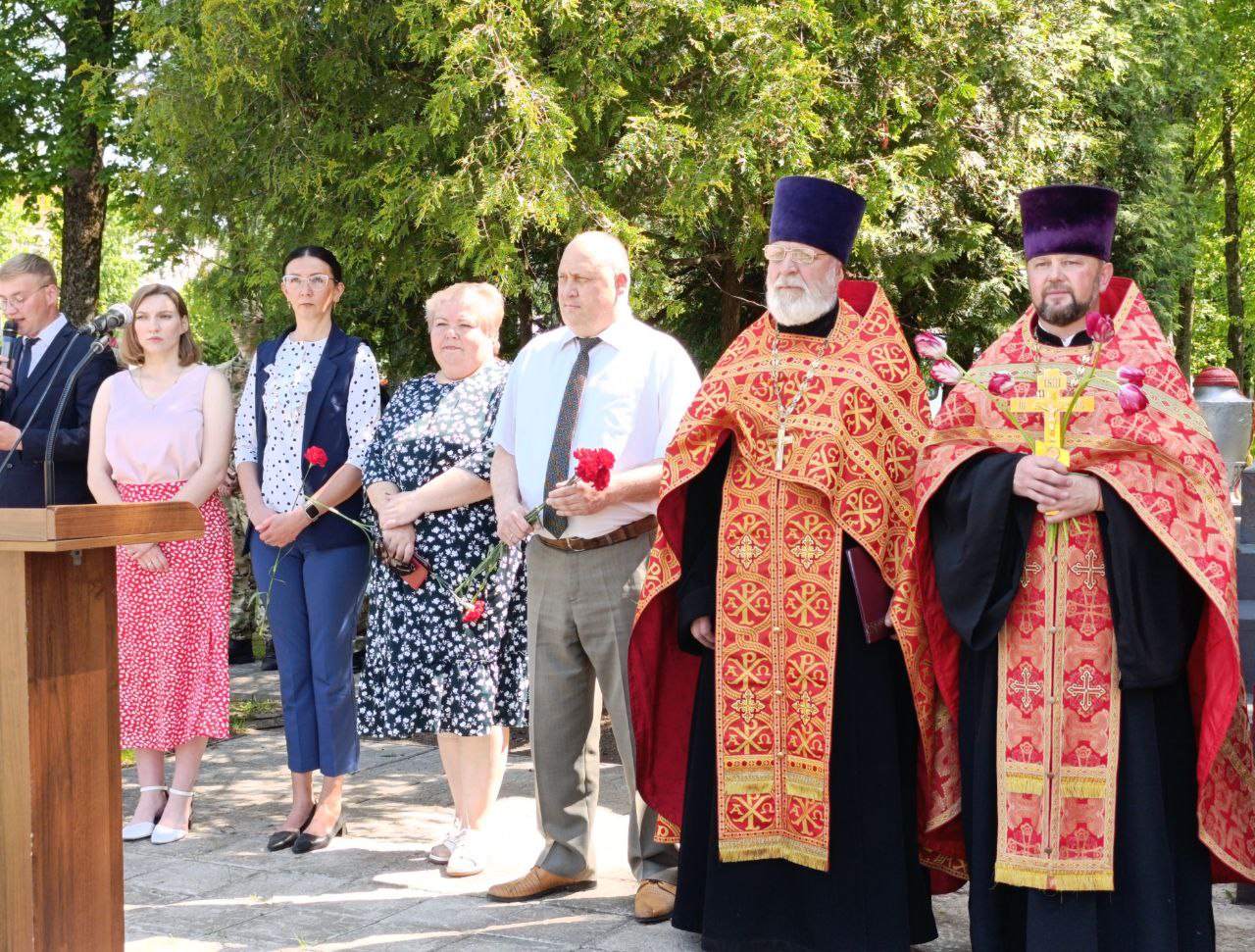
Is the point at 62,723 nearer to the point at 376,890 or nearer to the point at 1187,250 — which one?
the point at 376,890

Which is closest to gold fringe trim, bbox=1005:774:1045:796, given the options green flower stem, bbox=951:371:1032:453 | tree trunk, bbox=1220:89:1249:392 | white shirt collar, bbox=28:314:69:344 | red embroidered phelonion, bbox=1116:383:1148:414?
green flower stem, bbox=951:371:1032:453

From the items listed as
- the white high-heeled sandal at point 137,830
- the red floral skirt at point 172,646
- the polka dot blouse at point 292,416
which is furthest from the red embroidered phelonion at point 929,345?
the white high-heeled sandal at point 137,830

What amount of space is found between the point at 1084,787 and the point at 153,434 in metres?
4.03

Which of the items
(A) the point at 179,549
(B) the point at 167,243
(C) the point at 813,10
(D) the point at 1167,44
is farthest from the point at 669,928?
(D) the point at 1167,44

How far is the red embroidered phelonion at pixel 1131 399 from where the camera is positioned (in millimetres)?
3850

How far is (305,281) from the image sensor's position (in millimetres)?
5973

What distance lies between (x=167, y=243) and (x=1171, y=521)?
18.9 feet

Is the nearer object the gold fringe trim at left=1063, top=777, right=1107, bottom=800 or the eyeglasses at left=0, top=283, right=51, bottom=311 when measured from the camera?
the gold fringe trim at left=1063, top=777, right=1107, bottom=800

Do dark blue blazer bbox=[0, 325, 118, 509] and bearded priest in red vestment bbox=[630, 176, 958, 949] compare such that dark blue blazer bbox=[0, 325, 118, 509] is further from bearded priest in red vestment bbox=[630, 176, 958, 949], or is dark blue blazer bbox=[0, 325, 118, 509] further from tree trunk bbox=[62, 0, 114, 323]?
tree trunk bbox=[62, 0, 114, 323]

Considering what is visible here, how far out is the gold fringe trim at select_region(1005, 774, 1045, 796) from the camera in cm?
407

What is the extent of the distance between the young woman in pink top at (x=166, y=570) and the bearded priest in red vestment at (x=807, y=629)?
7.96 ft

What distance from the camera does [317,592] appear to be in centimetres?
587

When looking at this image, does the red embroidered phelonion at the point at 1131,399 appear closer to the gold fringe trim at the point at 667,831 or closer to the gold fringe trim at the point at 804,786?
the gold fringe trim at the point at 804,786

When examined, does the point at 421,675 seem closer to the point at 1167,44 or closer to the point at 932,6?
the point at 932,6
